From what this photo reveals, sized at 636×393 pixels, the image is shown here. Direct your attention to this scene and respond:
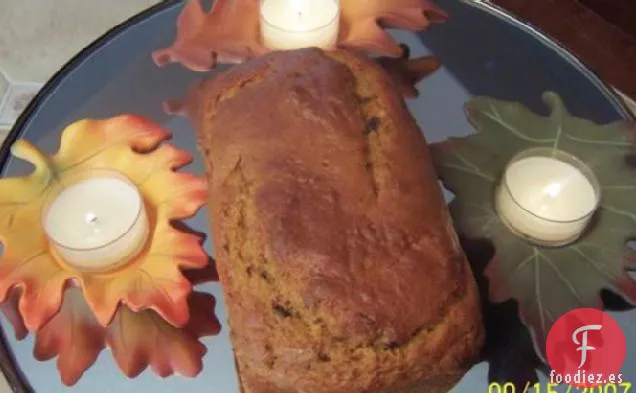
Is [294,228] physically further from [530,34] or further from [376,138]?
[530,34]

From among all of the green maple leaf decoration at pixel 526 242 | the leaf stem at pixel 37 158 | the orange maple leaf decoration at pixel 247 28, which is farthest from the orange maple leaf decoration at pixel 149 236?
the green maple leaf decoration at pixel 526 242

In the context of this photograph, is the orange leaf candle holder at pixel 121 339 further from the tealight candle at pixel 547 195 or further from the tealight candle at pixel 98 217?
the tealight candle at pixel 547 195

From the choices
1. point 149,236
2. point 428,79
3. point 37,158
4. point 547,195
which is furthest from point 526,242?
point 37,158

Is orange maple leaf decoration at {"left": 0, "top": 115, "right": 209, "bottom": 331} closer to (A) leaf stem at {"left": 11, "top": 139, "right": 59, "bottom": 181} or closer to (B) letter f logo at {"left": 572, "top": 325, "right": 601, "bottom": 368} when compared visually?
(A) leaf stem at {"left": 11, "top": 139, "right": 59, "bottom": 181}

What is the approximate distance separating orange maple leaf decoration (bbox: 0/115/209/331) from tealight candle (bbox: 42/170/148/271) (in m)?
0.01

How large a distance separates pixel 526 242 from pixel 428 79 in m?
0.24

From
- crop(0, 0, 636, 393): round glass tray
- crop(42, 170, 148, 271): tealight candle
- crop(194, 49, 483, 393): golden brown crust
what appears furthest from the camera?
crop(0, 0, 636, 393): round glass tray

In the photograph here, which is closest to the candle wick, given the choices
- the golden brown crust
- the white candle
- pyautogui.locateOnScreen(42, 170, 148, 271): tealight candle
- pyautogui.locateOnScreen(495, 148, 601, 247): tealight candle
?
pyautogui.locateOnScreen(42, 170, 148, 271): tealight candle

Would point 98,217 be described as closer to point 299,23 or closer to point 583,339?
point 299,23

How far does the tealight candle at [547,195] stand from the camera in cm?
83

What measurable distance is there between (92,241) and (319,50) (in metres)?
0.31

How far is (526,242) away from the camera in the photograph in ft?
2.73

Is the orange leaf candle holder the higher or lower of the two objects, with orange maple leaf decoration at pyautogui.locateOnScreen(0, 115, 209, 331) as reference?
lower

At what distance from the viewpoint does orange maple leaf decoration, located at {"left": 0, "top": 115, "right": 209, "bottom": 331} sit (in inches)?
29.5
